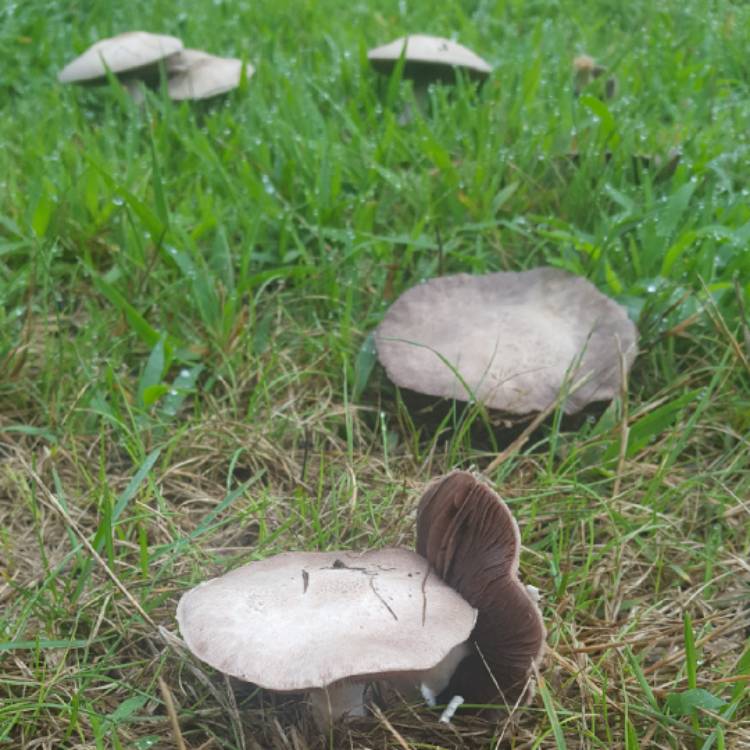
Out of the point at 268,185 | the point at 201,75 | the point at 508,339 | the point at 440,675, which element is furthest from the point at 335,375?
the point at 201,75

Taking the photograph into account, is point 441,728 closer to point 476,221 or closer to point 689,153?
point 476,221

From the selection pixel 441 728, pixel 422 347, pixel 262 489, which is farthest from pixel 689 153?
pixel 441 728

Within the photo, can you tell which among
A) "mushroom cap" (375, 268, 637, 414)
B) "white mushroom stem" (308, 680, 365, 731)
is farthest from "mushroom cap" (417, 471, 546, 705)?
"mushroom cap" (375, 268, 637, 414)

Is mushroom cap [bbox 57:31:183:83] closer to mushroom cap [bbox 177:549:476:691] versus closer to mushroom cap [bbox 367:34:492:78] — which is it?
mushroom cap [bbox 367:34:492:78]

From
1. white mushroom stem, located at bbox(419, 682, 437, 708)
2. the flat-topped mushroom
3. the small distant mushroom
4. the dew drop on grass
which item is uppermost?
the flat-topped mushroom

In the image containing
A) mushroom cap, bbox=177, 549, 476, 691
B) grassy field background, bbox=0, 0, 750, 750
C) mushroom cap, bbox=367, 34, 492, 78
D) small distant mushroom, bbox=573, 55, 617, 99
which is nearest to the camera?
mushroom cap, bbox=177, 549, 476, 691

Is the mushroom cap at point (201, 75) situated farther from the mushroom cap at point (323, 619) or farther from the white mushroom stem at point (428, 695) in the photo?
the white mushroom stem at point (428, 695)

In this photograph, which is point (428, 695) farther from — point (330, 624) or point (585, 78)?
point (585, 78)

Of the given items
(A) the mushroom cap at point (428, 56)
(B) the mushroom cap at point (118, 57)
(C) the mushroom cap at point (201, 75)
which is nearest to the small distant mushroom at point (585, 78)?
(A) the mushroom cap at point (428, 56)
